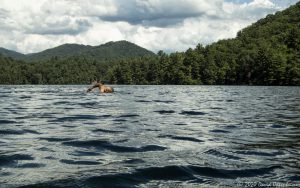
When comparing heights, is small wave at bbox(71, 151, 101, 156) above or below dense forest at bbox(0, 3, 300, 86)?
below

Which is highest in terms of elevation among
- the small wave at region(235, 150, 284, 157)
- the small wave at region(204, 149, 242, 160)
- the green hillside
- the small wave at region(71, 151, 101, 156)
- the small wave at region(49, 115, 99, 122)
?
the green hillside

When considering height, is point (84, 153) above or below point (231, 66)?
below

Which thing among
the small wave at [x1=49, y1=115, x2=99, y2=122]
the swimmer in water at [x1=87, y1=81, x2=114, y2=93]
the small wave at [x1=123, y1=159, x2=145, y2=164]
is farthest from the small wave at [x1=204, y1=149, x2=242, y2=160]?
the swimmer in water at [x1=87, y1=81, x2=114, y2=93]

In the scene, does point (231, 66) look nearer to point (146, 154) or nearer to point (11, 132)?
point (11, 132)

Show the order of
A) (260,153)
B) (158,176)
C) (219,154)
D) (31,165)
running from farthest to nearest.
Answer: (260,153) → (219,154) → (31,165) → (158,176)

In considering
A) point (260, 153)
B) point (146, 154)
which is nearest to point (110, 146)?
point (146, 154)

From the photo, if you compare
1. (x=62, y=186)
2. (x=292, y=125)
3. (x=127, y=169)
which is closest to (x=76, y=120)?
(x=292, y=125)

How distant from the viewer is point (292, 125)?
16453mm

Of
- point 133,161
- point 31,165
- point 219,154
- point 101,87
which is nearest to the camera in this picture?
point 31,165

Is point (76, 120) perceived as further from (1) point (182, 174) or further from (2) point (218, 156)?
(1) point (182, 174)

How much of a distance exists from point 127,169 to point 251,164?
269cm

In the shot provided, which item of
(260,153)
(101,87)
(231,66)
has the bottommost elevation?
(260,153)

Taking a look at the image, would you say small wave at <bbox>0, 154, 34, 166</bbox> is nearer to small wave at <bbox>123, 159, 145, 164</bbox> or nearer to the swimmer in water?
small wave at <bbox>123, 159, 145, 164</bbox>

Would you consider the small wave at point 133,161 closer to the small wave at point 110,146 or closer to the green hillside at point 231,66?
the small wave at point 110,146
